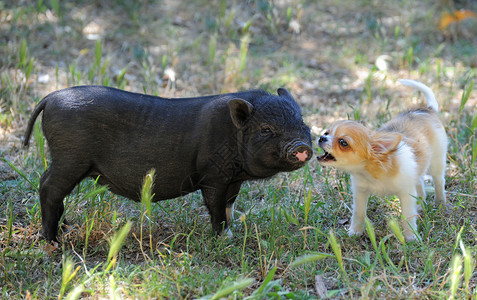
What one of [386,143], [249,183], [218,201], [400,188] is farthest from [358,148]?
[249,183]

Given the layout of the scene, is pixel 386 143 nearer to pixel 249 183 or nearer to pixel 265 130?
pixel 265 130

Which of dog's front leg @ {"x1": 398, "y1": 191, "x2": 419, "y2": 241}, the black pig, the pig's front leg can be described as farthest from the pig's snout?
dog's front leg @ {"x1": 398, "y1": 191, "x2": 419, "y2": 241}

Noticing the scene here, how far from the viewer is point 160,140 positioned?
131 inches

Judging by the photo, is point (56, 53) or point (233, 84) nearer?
point (233, 84)

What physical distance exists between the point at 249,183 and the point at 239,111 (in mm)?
1275

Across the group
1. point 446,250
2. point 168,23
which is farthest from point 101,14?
point 446,250

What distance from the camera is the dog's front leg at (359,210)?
12.1 ft

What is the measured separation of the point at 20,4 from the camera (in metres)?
7.88

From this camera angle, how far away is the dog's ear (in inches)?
134

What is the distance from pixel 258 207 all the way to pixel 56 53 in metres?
4.20

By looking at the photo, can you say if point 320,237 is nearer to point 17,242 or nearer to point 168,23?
point 17,242

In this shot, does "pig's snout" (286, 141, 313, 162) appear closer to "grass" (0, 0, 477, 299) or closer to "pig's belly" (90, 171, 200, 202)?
"grass" (0, 0, 477, 299)

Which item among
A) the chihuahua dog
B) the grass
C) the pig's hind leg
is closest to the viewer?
the grass

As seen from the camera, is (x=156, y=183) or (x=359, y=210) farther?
(x=359, y=210)
